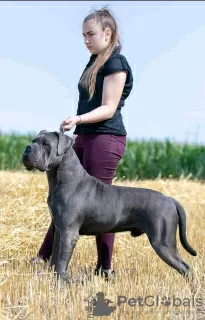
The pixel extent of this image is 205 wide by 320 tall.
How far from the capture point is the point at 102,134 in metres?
5.40

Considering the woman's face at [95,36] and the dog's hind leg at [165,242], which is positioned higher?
the woman's face at [95,36]

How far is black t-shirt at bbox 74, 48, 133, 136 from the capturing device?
5328mm

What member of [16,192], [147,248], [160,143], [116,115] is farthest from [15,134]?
[116,115]

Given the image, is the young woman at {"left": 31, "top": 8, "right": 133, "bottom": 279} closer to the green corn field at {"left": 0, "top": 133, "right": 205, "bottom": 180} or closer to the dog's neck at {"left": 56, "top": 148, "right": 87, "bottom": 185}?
the dog's neck at {"left": 56, "top": 148, "right": 87, "bottom": 185}

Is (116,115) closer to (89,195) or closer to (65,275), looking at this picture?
(89,195)

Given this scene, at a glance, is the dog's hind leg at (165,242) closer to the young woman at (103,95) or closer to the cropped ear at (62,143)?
the young woman at (103,95)

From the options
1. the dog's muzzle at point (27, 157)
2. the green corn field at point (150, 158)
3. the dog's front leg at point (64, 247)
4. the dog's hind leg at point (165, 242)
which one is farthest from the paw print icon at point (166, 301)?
the green corn field at point (150, 158)

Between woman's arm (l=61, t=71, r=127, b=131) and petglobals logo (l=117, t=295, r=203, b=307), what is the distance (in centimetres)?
148

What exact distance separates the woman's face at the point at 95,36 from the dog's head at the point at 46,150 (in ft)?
3.06

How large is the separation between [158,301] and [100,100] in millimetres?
1791

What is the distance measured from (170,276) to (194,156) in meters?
11.2

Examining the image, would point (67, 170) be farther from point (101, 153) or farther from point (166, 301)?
point (166, 301)

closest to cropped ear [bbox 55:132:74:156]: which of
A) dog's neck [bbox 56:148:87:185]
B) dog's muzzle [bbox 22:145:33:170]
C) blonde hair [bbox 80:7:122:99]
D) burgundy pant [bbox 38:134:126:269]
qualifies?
→ dog's neck [bbox 56:148:87:185]

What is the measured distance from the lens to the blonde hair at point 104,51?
211 inches
